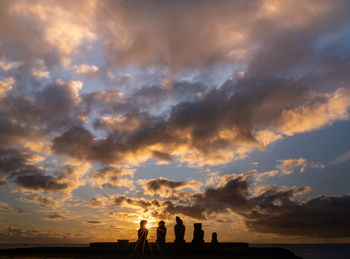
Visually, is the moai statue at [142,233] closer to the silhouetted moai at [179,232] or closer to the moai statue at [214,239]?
the silhouetted moai at [179,232]

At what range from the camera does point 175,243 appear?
2842 inches

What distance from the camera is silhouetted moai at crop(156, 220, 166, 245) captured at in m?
73.8

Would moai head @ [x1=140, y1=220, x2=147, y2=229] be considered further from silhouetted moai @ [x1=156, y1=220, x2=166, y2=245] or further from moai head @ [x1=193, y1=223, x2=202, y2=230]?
moai head @ [x1=193, y1=223, x2=202, y2=230]

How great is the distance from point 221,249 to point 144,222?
814 inches

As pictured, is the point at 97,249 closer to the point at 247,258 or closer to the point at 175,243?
the point at 175,243

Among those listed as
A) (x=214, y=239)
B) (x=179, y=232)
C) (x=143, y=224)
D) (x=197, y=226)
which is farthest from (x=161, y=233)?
(x=214, y=239)

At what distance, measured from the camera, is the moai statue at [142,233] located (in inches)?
2763

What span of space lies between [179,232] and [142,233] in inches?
371

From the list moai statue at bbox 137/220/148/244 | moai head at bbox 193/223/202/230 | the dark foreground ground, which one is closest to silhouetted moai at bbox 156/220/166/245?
the dark foreground ground

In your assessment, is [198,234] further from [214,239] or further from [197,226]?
[214,239]

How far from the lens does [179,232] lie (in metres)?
73.4

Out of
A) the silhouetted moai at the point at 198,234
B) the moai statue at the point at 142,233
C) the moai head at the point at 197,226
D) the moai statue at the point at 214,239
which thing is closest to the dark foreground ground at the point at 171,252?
the moai statue at the point at 142,233

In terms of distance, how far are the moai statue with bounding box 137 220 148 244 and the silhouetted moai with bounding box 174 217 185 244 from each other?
7.71 meters

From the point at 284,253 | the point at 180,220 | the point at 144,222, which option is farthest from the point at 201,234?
the point at 284,253
